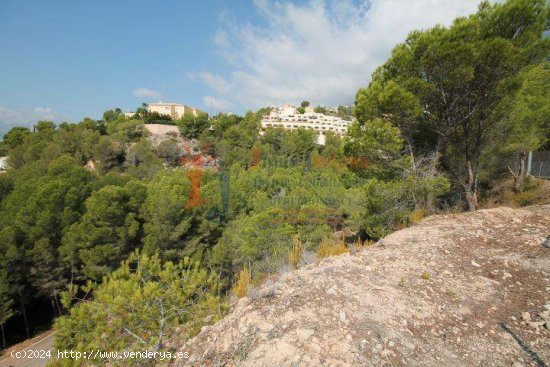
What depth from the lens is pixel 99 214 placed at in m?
11.8

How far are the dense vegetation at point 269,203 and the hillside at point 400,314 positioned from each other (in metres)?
0.77

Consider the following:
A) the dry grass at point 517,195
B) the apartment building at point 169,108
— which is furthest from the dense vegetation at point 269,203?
the apartment building at point 169,108

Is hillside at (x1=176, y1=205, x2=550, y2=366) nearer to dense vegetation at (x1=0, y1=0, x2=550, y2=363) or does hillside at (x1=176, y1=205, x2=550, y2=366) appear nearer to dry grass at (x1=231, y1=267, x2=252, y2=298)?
dry grass at (x1=231, y1=267, x2=252, y2=298)

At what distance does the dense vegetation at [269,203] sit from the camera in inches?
125

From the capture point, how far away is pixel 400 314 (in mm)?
2410

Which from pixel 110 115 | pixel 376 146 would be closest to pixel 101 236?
pixel 376 146

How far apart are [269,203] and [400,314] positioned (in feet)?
51.1

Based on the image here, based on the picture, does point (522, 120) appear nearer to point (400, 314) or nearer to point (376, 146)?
point (376, 146)

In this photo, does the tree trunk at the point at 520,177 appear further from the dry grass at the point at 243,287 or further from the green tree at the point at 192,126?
the green tree at the point at 192,126

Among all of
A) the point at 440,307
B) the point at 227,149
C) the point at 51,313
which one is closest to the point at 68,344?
the point at 440,307

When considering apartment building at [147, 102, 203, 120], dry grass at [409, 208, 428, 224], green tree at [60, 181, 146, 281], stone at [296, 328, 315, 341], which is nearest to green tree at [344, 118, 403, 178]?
dry grass at [409, 208, 428, 224]

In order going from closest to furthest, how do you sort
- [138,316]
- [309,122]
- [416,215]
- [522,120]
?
[138,316], [416,215], [522,120], [309,122]

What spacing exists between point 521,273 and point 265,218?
10833 mm

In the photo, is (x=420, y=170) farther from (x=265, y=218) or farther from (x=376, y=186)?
(x=265, y=218)
